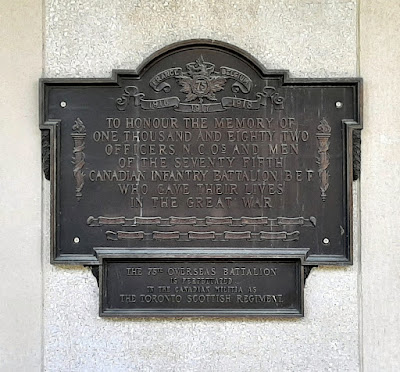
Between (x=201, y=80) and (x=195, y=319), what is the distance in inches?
61.4

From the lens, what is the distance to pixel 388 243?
123 inches

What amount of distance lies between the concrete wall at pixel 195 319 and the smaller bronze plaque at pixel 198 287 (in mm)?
103

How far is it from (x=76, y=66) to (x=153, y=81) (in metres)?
0.54

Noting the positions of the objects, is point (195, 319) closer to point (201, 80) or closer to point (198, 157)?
point (198, 157)

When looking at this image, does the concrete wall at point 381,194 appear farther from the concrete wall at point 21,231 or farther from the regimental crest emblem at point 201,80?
the concrete wall at point 21,231

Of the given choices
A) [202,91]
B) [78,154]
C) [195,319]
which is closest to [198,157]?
[202,91]

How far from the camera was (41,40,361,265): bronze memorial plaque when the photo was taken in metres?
3.10

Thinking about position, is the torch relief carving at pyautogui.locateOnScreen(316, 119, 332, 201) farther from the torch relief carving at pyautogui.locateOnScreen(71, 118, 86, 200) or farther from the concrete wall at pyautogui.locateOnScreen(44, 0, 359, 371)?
the torch relief carving at pyautogui.locateOnScreen(71, 118, 86, 200)

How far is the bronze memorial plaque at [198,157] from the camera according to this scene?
3.10 metres

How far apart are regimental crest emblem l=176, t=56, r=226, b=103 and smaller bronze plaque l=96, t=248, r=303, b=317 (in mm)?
1079

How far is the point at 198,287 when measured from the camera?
3.14m

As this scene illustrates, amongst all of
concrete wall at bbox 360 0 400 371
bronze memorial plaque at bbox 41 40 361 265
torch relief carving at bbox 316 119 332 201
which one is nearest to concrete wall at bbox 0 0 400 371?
concrete wall at bbox 360 0 400 371

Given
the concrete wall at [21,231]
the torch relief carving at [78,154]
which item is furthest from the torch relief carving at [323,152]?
the concrete wall at [21,231]

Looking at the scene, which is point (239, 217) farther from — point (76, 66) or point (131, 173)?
point (76, 66)
